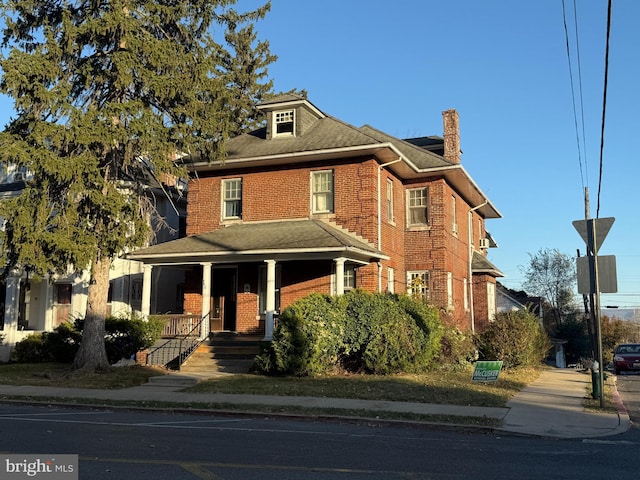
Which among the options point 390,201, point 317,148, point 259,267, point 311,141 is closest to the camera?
point 317,148

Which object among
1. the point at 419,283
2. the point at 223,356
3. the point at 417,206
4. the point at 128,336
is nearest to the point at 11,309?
the point at 128,336

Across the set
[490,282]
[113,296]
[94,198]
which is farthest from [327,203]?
→ [490,282]

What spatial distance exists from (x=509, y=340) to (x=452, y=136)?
397 inches

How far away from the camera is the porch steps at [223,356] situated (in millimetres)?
18250

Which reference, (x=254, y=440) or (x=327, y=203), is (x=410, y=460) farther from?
(x=327, y=203)

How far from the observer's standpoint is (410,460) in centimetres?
755

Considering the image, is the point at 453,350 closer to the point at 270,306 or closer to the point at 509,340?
the point at 509,340

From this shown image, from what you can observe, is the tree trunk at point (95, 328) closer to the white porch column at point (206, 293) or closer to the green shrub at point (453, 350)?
the white porch column at point (206, 293)

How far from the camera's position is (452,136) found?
26.8 meters

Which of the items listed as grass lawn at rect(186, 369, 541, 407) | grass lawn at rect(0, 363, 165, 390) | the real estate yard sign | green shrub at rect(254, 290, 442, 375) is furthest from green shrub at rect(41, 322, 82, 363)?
the real estate yard sign

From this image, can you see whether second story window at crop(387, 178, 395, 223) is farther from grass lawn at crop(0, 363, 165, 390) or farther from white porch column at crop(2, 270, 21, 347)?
white porch column at crop(2, 270, 21, 347)

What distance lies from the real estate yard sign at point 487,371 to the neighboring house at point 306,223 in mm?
4932

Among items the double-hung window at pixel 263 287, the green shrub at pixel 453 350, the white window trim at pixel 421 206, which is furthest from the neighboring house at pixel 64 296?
the green shrub at pixel 453 350

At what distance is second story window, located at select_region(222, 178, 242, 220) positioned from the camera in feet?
76.5
